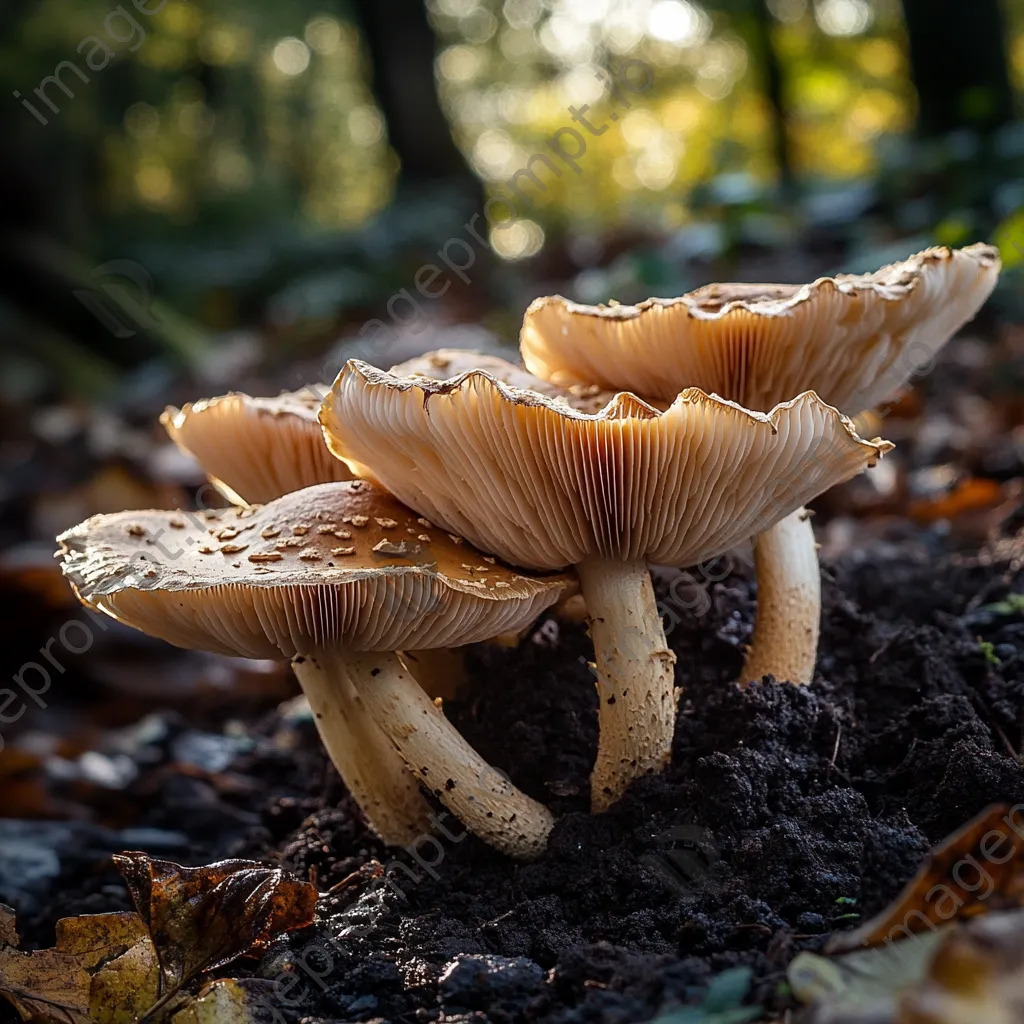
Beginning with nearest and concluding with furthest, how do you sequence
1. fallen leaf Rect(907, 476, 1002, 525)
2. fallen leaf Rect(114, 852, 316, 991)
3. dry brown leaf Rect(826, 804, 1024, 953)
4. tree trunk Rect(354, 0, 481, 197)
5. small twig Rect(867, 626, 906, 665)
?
dry brown leaf Rect(826, 804, 1024, 953)
fallen leaf Rect(114, 852, 316, 991)
small twig Rect(867, 626, 906, 665)
fallen leaf Rect(907, 476, 1002, 525)
tree trunk Rect(354, 0, 481, 197)

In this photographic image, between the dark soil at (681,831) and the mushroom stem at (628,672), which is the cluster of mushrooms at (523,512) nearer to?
the mushroom stem at (628,672)

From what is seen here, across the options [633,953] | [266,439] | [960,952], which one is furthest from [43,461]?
[960,952]

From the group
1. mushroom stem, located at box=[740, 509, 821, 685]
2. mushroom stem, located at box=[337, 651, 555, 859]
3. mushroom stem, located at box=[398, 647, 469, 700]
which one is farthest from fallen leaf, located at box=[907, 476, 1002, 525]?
mushroom stem, located at box=[337, 651, 555, 859]

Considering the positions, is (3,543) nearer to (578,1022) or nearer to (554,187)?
(578,1022)

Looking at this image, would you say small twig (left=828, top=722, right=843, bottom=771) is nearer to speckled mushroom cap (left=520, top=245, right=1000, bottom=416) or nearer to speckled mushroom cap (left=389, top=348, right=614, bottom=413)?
speckled mushroom cap (left=520, top=245, right=1000, bottom=416)

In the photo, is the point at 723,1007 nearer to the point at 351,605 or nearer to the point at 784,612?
the point at 351,605

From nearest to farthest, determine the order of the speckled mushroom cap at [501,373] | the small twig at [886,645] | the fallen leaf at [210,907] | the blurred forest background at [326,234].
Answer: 1. the fallen leaf at [210,907]
2. the speckled mushroom cap at [501,373]
3. the small twig at [886,645]
4. the blurred forest background at [326,234]

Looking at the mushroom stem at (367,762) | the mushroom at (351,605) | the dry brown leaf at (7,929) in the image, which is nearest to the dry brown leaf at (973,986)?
the mushroom at (351,605)
